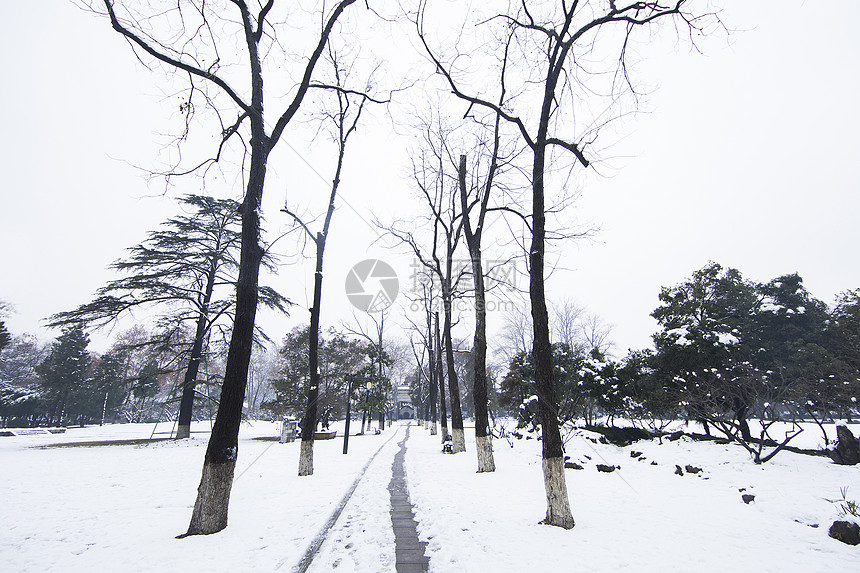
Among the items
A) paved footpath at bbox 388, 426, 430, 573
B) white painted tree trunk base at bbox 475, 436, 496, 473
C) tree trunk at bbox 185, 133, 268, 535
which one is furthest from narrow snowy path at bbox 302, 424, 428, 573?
white painted tree trunk base at bbox 475, 436, 496, 473

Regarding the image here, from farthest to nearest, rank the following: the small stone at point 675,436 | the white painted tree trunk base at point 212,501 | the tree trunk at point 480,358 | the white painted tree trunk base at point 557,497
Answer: the small stone at point 675,436, the tree trunk at point 480,358, the white painted tree trunk base at point 557,497, the white painted tree trunk base at point 212,501

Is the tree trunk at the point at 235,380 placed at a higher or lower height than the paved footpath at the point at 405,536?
higher

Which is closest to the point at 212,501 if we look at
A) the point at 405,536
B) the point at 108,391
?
the point at 405,536

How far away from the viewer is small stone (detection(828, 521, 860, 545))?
4535 mm

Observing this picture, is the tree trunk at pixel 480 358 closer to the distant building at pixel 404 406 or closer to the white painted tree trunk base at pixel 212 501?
the white painted tree trunk base at pixel 212 501

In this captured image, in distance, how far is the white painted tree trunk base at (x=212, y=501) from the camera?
15.3ft

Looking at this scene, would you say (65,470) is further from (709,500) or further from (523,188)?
(709,500)

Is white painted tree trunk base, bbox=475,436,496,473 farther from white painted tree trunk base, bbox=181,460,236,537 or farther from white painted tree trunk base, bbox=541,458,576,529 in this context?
white painted tree trunk base, bbox=181,460,236,537

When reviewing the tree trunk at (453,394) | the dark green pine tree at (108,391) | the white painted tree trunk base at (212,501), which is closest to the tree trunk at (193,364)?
the tree trunk at (453,394)

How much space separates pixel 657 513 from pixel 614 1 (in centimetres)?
834

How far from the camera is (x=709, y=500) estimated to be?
7.06 meters

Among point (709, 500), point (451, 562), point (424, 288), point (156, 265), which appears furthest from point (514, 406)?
point (156, 265)

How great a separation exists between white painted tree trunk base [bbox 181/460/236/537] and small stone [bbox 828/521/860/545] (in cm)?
760

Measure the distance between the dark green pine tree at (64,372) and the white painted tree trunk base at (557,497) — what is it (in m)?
42.3
